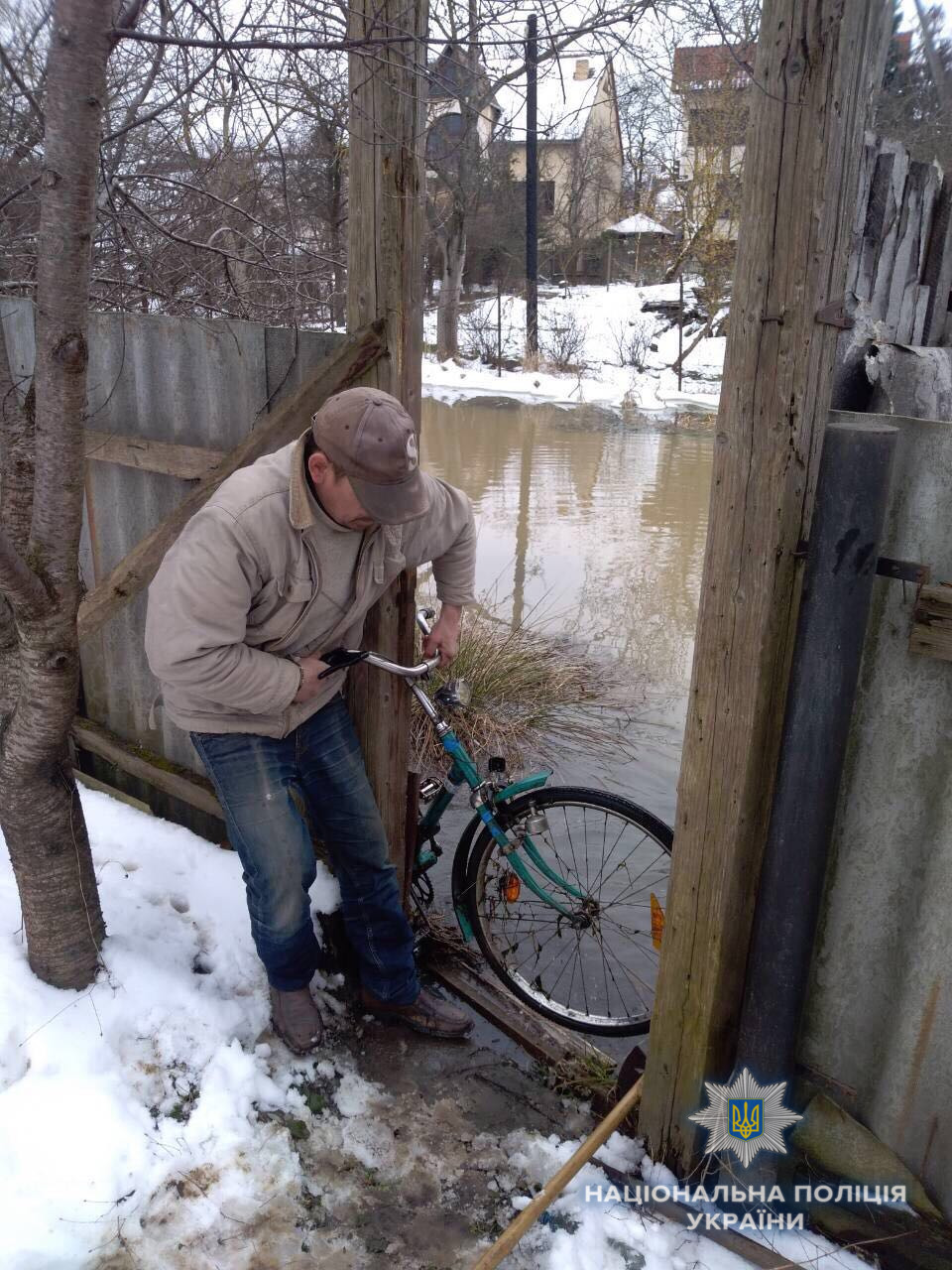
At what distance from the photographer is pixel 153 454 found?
11.5 feet

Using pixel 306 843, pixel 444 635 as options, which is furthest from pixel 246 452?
pixel 306 843

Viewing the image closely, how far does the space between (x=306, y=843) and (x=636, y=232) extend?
34586mm

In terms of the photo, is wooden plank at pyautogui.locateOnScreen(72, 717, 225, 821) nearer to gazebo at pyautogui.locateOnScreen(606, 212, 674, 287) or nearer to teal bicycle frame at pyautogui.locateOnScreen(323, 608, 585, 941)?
teal bicycle frame at pyautogui.locateOnScreen(323, 608, 585, 941)

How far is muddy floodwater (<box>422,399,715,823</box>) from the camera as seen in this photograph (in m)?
6.11

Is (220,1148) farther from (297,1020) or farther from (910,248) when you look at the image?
(910,248)

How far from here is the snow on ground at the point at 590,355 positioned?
68.8 feet

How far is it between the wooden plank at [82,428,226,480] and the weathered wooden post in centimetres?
74

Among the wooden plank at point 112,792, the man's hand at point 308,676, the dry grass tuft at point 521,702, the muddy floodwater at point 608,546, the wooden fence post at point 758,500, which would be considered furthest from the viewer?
the muddy floodwater at point 608,546

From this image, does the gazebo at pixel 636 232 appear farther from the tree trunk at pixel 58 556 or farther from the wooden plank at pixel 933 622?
the wooden plank at pixel 933 622

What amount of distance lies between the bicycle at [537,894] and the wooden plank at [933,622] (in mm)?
1354

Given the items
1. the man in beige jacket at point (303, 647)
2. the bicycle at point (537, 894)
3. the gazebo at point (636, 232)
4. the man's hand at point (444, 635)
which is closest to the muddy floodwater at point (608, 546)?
the bicycle at point (537, 894)

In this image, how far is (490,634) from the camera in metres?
6.63
